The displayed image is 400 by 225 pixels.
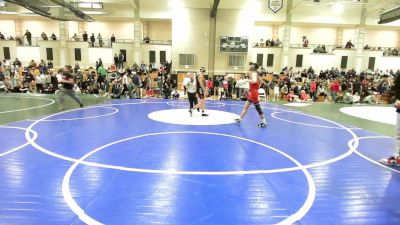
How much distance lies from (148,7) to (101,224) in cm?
2371

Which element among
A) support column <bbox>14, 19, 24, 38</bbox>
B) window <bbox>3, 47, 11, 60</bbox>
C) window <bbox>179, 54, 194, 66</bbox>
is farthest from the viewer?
support column <bbox>14, 19, 24, 38</bbox>

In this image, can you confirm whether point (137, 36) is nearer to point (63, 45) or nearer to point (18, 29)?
point (63, 45)

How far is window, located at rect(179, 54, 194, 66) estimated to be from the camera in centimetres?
2314

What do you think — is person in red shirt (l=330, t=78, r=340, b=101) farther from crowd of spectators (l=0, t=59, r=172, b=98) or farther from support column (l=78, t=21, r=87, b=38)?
support column (l=78, t=21, r=87, b=38)

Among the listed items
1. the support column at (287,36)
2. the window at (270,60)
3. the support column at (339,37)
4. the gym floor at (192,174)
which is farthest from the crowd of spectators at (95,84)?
the support column at (339,37)

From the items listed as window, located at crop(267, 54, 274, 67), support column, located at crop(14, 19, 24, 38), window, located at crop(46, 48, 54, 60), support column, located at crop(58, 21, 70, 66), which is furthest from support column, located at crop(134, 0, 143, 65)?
support column, located at crop(14, 19, 24, 38)

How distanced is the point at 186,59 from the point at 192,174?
19.0 metres

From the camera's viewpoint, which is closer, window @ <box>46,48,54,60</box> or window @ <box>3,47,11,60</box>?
window @ <box>46,48,54,60</box>

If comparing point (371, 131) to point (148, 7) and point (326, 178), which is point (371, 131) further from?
point (148, 7)

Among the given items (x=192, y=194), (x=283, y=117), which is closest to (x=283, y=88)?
(x=283, y=117)

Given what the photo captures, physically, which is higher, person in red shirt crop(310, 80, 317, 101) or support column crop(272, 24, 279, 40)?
support column crop(272, 24, 279, 40)

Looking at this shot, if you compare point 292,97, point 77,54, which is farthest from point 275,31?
point 77,54

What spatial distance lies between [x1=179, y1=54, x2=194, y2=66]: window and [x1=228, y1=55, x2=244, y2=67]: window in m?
3.07

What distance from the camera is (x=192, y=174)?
493 centimetres
